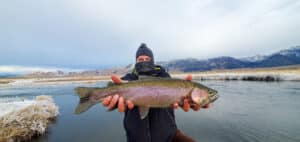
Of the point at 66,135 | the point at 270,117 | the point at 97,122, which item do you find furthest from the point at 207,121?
the point at 66,135

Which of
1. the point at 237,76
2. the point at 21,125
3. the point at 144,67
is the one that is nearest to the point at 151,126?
the point at 144,67

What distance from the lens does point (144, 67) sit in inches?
158

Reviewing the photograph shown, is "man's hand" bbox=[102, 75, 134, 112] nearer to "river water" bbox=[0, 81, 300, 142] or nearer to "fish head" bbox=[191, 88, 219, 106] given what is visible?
"fish head" bbox=[191, 88, 219, 106]

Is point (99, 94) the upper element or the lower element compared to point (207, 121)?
upper

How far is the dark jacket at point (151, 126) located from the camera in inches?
137

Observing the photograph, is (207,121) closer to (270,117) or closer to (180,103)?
(270,117)

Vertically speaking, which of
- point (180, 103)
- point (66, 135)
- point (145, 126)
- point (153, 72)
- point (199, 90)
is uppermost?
point (153, 72)

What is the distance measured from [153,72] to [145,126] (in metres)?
1.09

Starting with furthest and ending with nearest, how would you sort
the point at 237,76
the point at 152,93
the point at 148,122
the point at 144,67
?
1. the point at 237,76
2. the point at 144,67
3. the point at 148,122
4. the point at 152,93

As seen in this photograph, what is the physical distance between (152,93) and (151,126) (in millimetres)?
727

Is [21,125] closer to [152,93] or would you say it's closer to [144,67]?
[144,67]

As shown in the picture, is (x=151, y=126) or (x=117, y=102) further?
(x=151, y=126)

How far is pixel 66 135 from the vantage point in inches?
448

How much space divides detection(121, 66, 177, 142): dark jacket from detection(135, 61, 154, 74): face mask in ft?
2.53
